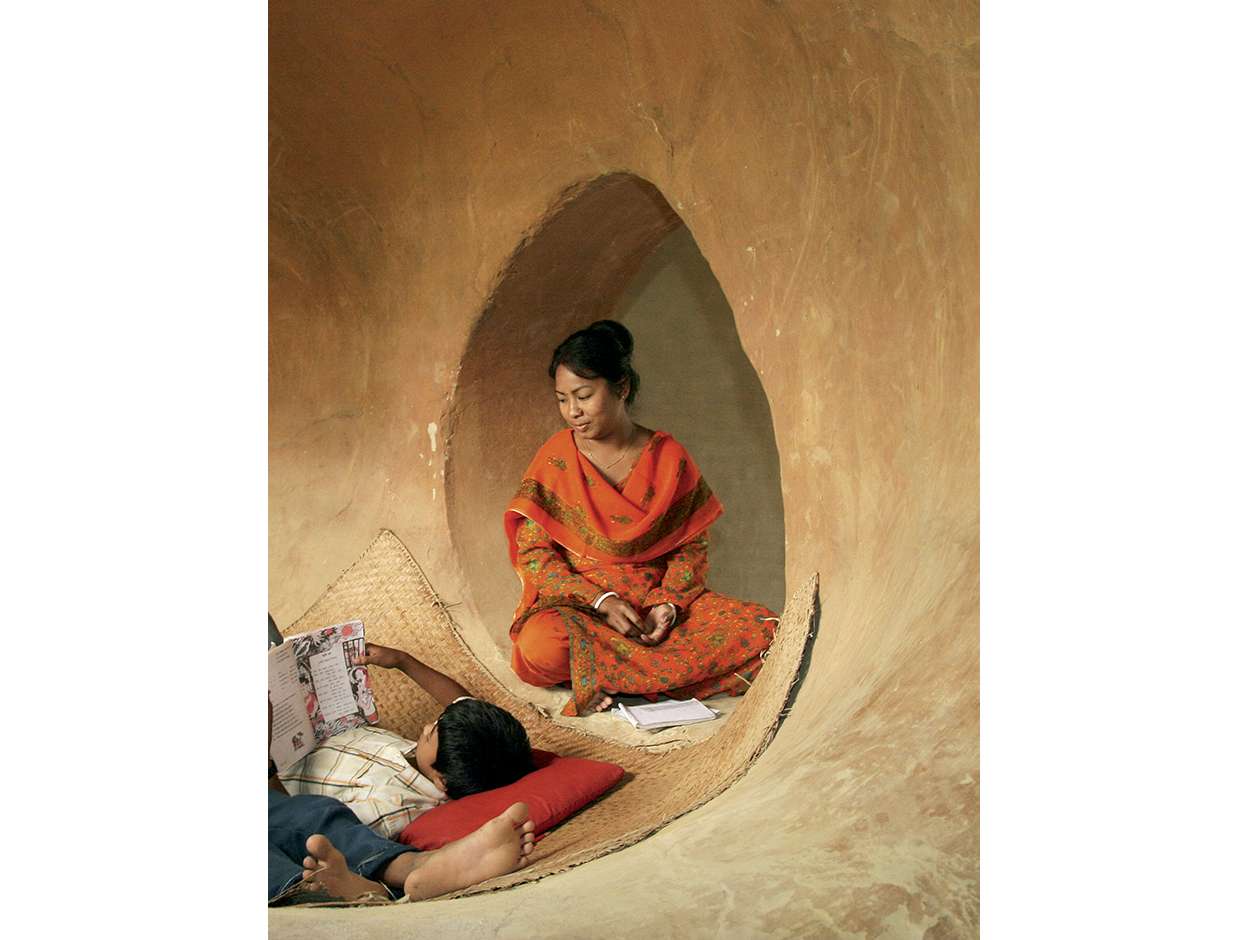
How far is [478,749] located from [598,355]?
122 cm

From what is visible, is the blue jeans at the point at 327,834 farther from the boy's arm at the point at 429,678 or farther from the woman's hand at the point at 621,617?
the woman's hand at the point at 621,617

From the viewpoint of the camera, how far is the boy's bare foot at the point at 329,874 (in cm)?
217

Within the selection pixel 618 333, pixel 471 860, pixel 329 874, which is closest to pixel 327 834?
pixel 329 874

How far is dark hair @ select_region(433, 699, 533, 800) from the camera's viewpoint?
2.65 m

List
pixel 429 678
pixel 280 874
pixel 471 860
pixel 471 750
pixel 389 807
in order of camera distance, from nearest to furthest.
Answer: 1. pixel 280 874
2. pixel 471 860
3. pixel 389 807
4. pixel 471 750
5. pixel 429 678

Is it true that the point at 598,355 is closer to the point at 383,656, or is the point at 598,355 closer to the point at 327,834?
the point at 383,656

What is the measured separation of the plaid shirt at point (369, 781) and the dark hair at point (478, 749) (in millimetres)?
54

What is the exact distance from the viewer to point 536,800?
103 inches

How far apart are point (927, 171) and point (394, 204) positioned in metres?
1.75

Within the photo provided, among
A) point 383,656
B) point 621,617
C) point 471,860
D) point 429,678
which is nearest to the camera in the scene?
point 471,860

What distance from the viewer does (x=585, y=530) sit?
11.1ft

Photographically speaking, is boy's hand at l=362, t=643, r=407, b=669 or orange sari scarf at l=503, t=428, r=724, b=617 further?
orange sari scarf at l=503, t=428, r=724, b=617

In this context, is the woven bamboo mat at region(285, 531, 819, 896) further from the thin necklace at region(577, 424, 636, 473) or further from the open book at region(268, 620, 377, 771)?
the thin necklace at region(577, 424, 636, 473)

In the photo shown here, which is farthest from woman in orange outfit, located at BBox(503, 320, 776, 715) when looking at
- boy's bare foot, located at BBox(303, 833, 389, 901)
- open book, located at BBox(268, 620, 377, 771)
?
boy's bare foot, located at BBox(303, 833, 389, 901)
